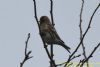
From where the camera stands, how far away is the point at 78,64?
3.63 meters

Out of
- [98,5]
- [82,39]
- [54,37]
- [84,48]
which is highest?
[98,5]

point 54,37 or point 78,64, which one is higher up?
point 78,64

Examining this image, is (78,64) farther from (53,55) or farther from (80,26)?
(80,26)

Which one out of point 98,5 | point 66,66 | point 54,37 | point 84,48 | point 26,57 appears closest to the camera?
point 26,57

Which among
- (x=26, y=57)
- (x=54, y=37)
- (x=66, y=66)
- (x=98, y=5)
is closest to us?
(x=26, y=57)

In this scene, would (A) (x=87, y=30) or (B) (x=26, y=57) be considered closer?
(B) (x=26, y=57)

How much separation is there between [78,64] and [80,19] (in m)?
0.88

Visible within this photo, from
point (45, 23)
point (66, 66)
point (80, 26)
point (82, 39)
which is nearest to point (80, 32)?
point (80, 26)

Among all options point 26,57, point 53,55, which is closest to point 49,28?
point 53,55

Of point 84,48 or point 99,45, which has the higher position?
point 99,45

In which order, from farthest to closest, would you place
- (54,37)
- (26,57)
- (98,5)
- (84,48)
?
(54,37), (84,48), (98,5), (26,57)

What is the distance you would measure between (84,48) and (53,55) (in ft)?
1.47

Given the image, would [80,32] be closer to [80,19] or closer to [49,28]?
[80,19]

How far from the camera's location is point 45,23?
586cm
